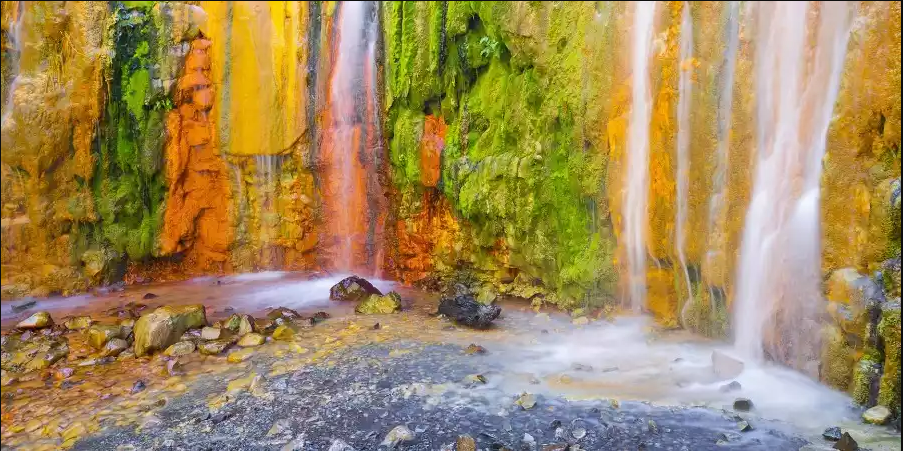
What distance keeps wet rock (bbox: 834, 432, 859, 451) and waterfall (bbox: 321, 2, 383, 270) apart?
896 cm

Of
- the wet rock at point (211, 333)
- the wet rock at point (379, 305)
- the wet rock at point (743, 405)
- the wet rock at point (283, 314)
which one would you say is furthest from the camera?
the wet rock at point (379, 305)

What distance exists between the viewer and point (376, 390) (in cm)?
512

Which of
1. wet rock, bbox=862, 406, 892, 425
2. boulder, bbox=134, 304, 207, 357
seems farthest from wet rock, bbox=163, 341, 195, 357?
wet rock, bbox=862, 406, 892, 425

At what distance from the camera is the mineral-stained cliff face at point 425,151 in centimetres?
448

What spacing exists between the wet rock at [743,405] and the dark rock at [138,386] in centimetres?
540

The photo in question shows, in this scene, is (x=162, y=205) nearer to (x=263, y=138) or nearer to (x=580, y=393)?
(x=263, y=138)

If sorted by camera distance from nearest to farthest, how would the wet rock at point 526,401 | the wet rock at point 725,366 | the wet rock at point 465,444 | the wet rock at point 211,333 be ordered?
the wet rock at point 465,444
the wet rock at point 526,401
the wet rock at point 725,366
the wet rock at point 211,333

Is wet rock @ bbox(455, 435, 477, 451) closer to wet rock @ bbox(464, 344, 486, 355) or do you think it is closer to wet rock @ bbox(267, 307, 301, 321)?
wet rock @ bbox(464, 344, 486, 355)

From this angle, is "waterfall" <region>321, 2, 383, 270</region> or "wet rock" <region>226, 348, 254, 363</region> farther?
"waterfall" <region>321, 2, 383, 270</region>

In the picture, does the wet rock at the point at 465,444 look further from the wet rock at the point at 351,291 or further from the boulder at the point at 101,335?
the wet rock at the point at 351,291

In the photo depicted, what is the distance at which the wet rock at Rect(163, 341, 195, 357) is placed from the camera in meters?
6.45

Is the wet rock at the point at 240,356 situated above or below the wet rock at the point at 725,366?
below

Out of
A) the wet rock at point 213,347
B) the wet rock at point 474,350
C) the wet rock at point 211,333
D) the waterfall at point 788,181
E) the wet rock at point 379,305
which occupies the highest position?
the waterfall at point 788,181

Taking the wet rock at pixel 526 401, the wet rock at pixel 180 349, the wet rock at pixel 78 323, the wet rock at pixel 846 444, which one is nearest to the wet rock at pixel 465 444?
A: the wet rock at pixel 526 401
